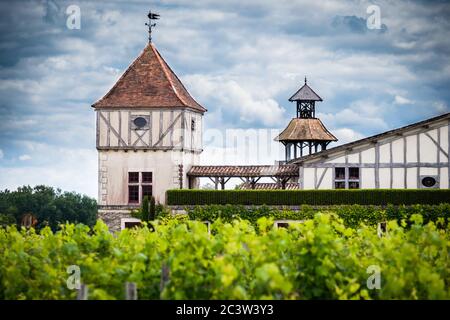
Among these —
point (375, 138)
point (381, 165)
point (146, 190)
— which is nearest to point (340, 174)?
point (381, 165)

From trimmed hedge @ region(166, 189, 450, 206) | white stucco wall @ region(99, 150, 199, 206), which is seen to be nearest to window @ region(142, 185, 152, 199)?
white stucco wall @ region(99, 150, 199, 206)

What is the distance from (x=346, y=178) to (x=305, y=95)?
11.1 metres

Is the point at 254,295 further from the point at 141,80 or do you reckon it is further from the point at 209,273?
the point at 141,80

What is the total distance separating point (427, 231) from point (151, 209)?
Answer: 22.9 meters

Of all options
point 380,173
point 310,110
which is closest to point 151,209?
point 380,173

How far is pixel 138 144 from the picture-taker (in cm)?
3769

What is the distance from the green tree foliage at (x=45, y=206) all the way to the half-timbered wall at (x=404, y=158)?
36.2 meters

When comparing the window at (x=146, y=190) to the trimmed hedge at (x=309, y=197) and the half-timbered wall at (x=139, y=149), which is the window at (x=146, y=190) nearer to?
the half-timbered wall at (x=139, y=149)

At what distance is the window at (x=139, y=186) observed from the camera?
123 feet

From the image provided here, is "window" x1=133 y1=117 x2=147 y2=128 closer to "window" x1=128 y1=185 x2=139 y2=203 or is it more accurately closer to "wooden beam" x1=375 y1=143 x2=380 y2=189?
"window" x1=128 y1=185 x2=139 y2=203

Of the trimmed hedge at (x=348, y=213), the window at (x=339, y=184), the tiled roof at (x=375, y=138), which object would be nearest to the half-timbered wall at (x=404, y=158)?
the tiled roof at (x=375, y=138)

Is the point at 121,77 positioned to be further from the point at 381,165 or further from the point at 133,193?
the point at 381,165

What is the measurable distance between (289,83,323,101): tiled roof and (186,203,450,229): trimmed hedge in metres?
12.5

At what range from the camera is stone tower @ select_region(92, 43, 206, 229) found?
123 ft
